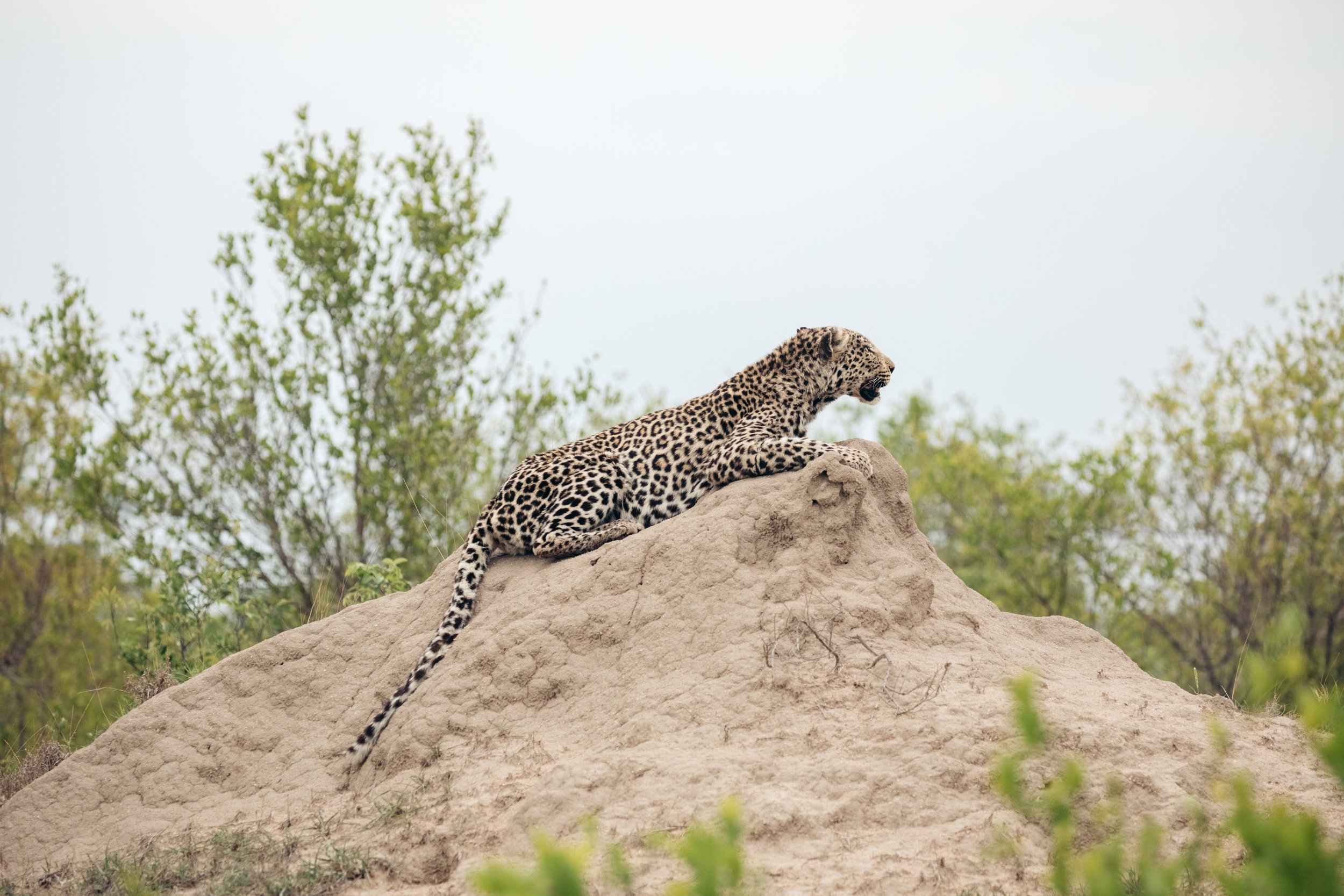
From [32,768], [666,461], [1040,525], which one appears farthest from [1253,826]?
[1040,525]

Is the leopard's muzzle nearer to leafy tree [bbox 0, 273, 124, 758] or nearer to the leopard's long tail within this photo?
the leopard's long tail

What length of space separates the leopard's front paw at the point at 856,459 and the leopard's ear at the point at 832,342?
4.62ft

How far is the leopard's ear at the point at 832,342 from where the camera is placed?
354 inches

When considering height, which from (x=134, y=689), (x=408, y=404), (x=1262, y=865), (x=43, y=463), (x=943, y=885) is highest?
(x=43, y=463)

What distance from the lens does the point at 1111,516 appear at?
65.9 ft

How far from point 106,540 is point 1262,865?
2210 cm

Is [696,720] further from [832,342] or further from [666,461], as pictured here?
[832,342]

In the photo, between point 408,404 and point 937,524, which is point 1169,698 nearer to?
point 408,404

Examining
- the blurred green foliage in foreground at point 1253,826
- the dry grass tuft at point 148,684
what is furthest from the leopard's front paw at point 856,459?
the dry grass tuft at point 148,684

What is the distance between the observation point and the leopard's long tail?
7.00 m

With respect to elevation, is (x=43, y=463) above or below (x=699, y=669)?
above

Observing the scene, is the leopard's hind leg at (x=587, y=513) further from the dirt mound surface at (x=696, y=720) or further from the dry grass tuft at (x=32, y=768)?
the dry grass tuft at (x=32, y=768)

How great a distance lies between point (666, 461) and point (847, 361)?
61.4 inches

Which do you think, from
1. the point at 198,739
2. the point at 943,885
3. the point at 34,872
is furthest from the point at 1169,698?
the point at 34,872
